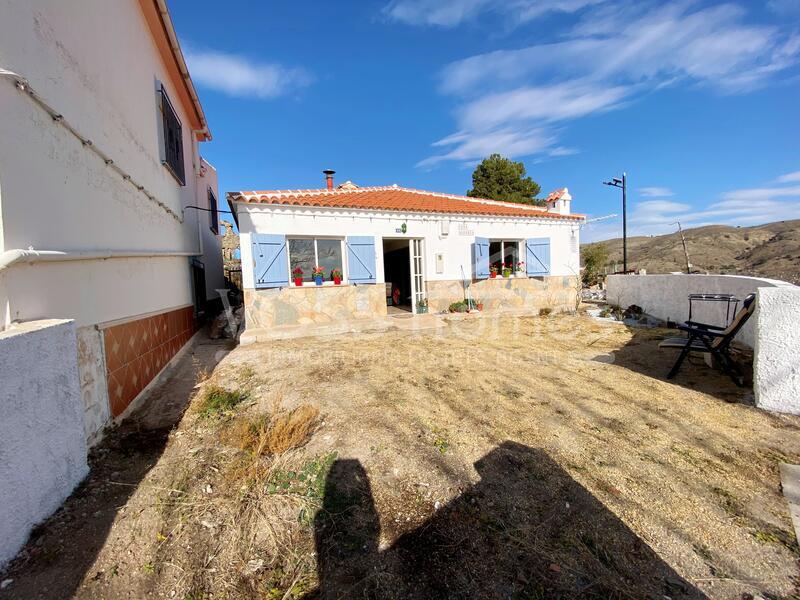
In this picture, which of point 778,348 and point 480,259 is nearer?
point 778,348

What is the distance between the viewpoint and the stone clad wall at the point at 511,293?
9789mm

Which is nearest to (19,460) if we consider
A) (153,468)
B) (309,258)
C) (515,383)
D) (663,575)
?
(153,468)

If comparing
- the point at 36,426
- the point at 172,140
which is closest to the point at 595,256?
the point at 172,140

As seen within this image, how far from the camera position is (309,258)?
820 cm

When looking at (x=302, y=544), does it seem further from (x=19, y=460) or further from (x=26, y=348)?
(x=26, y=348)

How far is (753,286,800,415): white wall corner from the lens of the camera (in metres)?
3.08

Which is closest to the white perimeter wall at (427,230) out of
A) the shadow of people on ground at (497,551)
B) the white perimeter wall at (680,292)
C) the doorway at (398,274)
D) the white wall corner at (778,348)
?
the white perimeter wall at (680,292)

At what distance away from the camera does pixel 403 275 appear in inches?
505

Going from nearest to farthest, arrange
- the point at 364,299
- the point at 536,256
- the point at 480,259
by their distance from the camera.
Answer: the point at 364,299 < the point at 480,259 < the point at 536,256

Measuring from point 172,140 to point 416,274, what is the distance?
6.36m

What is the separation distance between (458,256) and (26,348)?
29.7 ft

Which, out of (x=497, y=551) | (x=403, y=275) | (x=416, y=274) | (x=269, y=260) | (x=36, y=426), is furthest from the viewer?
(x=403, y=275)

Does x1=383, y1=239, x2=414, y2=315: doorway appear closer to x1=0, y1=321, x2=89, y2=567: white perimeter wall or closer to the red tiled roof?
the red tiled roof

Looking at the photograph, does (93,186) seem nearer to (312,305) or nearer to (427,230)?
(312,305)
